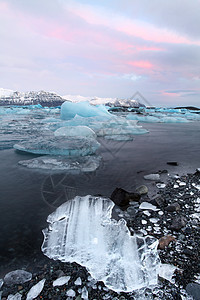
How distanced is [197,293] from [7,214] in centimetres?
253

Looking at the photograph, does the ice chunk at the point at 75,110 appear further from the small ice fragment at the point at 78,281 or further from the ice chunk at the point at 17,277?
the small ice fragment at the point at 78,281

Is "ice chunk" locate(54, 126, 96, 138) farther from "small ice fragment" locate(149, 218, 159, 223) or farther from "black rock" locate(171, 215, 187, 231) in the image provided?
"black rock" locate(171, 215, 187, 231)

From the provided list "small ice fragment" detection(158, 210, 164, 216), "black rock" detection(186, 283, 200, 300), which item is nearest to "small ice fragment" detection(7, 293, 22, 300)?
"black rock" detection(186, 283, 200, 300)

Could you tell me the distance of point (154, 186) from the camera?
141 inches

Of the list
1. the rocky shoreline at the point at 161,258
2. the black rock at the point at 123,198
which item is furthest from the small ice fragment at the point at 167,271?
the black rock at the point at 123,198

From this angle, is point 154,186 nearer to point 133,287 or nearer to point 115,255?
point 115,255

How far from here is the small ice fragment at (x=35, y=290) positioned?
145 cm

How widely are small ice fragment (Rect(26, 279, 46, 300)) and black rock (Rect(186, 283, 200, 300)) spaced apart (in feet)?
4.21

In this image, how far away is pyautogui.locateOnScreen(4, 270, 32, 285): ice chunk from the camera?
1582 mm

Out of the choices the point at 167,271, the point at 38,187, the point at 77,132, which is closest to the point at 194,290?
the point at 167,271

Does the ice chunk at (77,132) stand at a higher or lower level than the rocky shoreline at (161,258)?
higher

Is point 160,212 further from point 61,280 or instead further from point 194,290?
point 61,280

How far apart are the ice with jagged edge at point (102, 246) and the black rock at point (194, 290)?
28 centimetres

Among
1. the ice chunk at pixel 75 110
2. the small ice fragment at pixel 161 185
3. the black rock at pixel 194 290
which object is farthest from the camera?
the ice chunk at pixel 75 110
